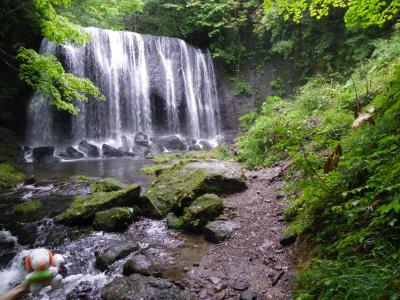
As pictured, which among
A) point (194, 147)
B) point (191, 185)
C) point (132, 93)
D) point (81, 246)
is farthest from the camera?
point (132, 93)

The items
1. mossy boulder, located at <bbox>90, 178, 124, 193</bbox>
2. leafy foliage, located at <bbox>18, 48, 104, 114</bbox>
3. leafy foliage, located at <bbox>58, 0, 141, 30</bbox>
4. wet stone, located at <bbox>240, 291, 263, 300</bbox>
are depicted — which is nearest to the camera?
wet stone, located at <bbox>240, 291, 263, 300</bbox>

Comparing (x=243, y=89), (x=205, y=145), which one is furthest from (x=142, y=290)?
(x=243, y=89)

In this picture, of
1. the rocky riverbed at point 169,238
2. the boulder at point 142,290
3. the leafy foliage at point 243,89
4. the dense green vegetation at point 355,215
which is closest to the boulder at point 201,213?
the rocky riverbed at point 169,238

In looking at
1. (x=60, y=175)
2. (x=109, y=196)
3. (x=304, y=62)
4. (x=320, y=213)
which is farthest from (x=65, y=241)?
(x=304, y=62)

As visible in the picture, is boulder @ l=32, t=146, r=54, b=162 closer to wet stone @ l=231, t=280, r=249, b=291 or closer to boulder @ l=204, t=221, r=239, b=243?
boulder @ l=204, t=221, r=239, b=243

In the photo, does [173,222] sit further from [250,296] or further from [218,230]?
[250,296]

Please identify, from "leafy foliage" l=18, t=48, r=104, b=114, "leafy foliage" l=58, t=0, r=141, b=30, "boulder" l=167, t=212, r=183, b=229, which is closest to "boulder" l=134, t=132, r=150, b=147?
"leafy foliage" l=58, t=0, r=141, b=30

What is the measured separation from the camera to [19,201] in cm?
776

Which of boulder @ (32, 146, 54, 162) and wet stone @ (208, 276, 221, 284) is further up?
boulder @ (32, 146, 54, 162)

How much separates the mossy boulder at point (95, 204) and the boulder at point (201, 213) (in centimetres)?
143

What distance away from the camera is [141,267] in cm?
417

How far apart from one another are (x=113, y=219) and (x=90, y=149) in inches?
469

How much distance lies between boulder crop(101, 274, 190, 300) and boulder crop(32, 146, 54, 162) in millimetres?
13204

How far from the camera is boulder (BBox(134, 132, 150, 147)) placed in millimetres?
18098
